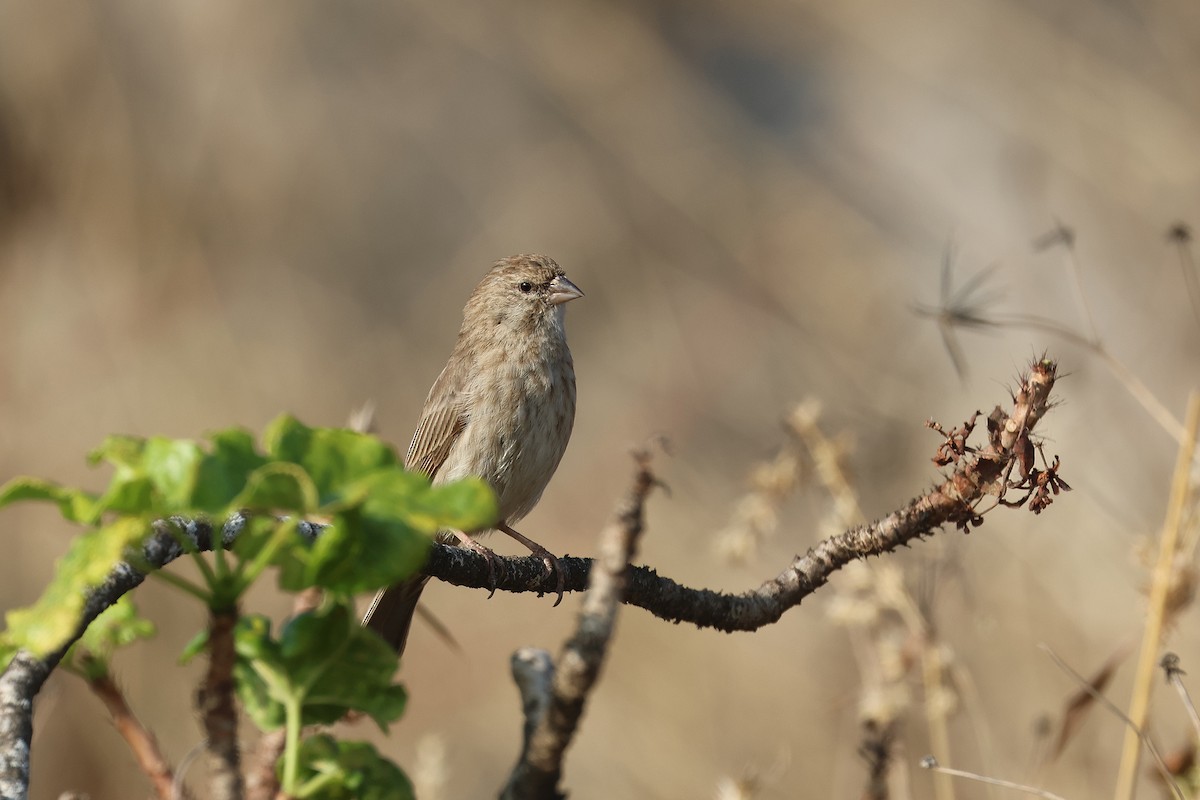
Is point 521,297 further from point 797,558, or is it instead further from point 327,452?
point 327,452

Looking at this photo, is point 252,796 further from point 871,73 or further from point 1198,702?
point 871,73

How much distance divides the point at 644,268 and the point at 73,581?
29.7 feet

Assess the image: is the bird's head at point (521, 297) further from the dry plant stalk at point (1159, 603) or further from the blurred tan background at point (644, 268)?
the dry plant stalk at point (1159, 603)

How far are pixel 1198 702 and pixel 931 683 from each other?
136 inches

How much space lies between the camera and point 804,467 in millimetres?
3682

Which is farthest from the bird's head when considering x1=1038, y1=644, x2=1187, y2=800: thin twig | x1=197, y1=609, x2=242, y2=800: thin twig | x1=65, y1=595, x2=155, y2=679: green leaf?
x1=197, y1=609, x2=242, y2=800: thin twig

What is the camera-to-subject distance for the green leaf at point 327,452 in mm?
804

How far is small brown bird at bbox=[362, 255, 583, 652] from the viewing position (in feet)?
15.6

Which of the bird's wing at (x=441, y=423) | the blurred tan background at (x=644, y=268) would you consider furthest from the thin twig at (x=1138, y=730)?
the blurred tan background at (x=644, y=268)

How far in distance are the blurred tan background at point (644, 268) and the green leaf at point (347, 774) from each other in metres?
5.55

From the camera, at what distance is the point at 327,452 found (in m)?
0.82

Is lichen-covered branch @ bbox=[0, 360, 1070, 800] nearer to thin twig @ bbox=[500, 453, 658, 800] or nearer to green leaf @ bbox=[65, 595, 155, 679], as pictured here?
green leaf @ bbox=[65, 595, 155, 679]

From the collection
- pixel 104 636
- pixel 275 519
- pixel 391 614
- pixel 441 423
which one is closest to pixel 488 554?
pixel 391 614

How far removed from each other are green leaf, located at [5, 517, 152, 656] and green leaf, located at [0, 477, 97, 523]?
0.05 ft
